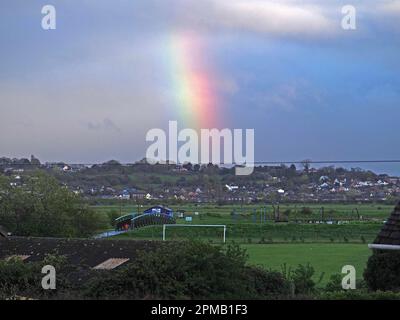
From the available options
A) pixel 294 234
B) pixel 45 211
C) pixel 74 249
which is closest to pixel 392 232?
pixel 74 249

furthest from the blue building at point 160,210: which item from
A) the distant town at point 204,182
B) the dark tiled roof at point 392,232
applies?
the dark tiled roof at point 392,232

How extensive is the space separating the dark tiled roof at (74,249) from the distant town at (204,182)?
74.8 ft

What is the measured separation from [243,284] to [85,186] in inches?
2627

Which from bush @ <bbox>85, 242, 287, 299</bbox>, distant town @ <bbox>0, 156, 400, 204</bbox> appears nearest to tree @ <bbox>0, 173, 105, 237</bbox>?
distant town @ <bbox>0, 156, 400, 204</bbox>

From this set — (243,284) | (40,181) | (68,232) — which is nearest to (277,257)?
(68,232)

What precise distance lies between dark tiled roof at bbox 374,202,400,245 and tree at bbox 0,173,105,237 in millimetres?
44180

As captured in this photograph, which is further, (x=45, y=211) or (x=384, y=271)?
(x=45, y=211)

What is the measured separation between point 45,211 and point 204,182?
27.3 m

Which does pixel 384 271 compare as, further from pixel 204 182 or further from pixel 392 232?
pixel 204 182

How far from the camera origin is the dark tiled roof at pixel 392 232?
67.4ft

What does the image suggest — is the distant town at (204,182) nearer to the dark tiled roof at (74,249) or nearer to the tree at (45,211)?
the tree at (45,211)

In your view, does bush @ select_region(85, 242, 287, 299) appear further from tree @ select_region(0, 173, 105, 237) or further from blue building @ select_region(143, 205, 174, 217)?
blue building @ select_region(143, 205, 174, 217)

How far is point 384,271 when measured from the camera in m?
20.2

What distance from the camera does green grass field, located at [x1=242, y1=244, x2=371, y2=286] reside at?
1801 inches
